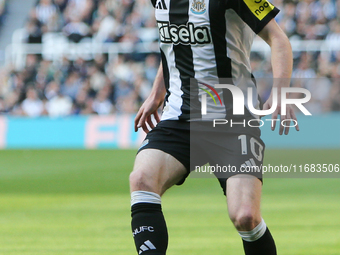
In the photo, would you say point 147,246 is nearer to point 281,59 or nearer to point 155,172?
point 155,172

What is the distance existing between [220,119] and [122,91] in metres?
12.8

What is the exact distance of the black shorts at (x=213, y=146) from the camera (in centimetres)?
388

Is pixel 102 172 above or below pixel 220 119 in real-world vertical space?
below

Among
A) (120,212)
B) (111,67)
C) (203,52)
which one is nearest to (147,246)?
(203,52)

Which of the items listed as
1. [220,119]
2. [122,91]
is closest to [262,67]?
[122,91]

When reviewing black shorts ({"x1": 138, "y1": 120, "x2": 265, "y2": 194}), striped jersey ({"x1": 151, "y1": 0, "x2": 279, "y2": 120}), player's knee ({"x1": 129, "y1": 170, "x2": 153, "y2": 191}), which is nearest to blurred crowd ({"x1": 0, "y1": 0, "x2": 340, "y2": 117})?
striped jersey ({"x1": 151, "y1": 0, "x2": 279, "y2": 120})

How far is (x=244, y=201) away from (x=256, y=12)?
1.11 metres

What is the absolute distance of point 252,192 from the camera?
12.2 feet

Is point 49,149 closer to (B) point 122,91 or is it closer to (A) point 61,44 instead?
(B) point 122,91

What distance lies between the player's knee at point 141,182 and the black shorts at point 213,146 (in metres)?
0.25

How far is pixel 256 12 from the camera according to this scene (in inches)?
150

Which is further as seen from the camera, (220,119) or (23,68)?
(23,68)

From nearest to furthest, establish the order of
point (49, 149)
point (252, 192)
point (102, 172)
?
point (252, 192), point (102, 172), point (49, 149)

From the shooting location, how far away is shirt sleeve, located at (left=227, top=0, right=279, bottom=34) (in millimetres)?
3797
